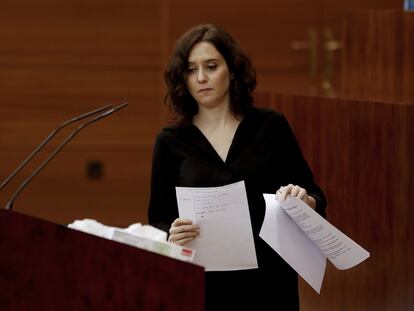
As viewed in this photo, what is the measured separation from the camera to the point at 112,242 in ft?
5.08

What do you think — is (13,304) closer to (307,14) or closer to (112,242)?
(112,242)

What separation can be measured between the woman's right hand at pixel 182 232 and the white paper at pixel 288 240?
0.15 metres

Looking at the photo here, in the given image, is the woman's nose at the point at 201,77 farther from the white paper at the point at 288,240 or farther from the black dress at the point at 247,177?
the white paper at the point at 288,240

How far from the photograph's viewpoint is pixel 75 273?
5.08 feet

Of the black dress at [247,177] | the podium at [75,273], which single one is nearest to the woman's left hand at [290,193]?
the black dress at [247,177]

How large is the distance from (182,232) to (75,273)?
Answer: 48cm

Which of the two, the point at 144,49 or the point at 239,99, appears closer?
the point at 239,99

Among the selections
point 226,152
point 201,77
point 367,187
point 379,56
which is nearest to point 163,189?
point 226,152

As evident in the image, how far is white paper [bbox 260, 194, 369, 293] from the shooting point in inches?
77.7

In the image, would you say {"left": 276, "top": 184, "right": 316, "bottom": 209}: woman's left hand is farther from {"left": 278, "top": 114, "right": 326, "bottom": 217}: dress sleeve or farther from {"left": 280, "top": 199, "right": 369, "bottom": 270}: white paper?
{"left": 278, "top": 114, "right": 326, "bottom": 217}: dress sleeve

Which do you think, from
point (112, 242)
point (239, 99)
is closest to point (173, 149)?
point (239, 99)

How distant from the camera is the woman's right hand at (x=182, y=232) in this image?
199cm

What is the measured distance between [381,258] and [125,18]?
277 centimetres

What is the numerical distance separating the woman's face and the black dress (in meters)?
0.08
